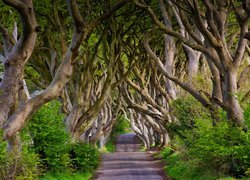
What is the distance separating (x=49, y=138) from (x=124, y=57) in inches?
670

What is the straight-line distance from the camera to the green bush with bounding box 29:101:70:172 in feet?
65.4

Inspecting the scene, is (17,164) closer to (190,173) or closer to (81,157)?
(190,173)

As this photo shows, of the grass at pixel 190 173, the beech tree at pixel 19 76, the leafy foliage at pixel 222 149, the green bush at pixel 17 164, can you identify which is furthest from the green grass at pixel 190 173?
the beech tree at pixel 19 76

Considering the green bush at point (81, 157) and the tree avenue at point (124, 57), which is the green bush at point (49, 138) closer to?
the tree avenue at point (124, 57)

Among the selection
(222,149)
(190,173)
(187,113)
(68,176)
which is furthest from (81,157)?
(222,149)

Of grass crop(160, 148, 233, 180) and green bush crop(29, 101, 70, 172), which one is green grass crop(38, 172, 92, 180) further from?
grass crop(160, 148, 233, 180)

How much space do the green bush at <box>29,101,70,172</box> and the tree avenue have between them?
4.59ft

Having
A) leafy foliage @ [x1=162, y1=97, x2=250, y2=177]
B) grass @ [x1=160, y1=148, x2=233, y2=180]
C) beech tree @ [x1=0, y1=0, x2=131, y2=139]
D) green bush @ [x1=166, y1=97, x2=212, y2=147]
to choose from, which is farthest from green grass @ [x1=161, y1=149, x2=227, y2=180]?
beech tree @ [x1=0, y1=0, x2=131, y2=139]

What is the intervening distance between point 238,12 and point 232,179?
5331 mm

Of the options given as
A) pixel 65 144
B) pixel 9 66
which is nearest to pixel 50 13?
pixel 65 144

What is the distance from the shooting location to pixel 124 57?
36.8 meters

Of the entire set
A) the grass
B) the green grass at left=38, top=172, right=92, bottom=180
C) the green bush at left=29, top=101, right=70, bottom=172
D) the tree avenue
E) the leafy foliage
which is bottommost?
the grass

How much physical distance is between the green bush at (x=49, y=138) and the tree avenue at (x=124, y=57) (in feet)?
4.59

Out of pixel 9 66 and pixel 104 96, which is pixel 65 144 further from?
pixel 9 66
